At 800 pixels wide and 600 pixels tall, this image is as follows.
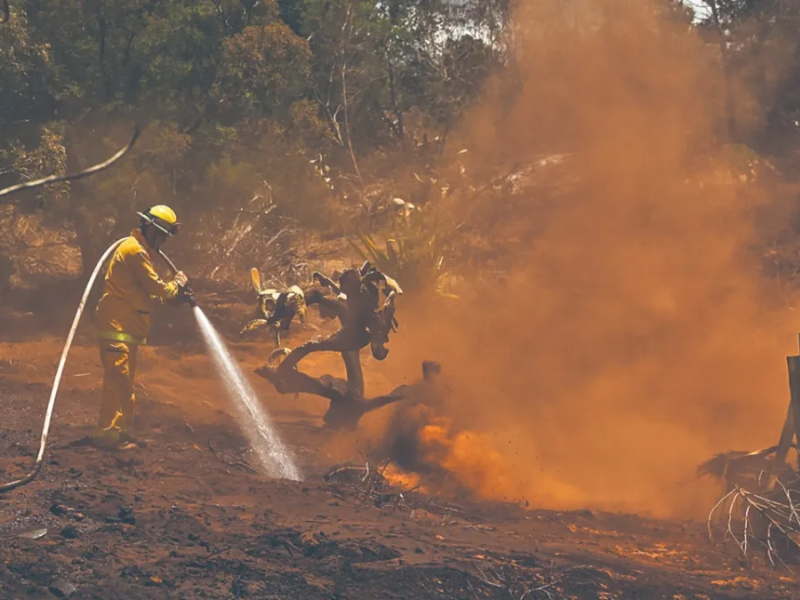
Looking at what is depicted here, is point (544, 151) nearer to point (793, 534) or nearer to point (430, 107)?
point (430, 107)

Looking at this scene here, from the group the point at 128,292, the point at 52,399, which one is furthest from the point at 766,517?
the point at 128,292

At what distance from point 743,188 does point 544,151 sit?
458cm

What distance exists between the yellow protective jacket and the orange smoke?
2790 millimetres

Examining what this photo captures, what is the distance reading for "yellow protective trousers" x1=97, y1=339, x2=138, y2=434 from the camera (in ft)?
24.7

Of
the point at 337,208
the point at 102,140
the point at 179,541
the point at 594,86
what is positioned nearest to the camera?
the point at 179,541

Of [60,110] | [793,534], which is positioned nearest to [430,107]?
[60,110]

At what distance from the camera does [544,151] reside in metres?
19.1

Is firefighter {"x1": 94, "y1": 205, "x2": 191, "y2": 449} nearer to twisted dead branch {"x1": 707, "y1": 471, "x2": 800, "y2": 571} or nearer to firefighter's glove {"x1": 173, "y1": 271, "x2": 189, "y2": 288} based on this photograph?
firefighter's glove {"x1": 173, "y1": 271, "x2": 189, "y2": 288}

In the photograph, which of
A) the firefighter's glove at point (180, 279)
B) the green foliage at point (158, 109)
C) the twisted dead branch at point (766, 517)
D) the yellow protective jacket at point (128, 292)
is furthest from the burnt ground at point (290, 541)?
the green foliage at point (158, 109)

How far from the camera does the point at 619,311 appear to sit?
11531 mm

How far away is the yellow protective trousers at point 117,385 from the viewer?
24.7 ft

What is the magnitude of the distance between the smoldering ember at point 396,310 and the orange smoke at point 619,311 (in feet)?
0.18

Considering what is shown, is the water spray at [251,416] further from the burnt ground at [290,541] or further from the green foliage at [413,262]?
the green foliage at [413,262]

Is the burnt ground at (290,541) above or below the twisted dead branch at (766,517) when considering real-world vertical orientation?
below
